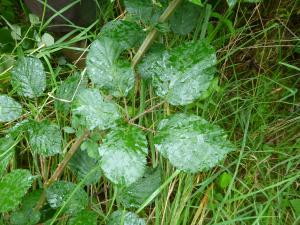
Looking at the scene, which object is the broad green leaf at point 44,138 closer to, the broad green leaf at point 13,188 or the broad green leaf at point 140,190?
the broad green leaf at point 13,188

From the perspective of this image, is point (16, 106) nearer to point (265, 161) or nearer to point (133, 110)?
point (133, 110)

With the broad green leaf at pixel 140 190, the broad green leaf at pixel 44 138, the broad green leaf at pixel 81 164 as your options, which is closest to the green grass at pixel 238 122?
the broad green leaf at pixel 140 190

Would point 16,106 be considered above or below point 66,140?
above

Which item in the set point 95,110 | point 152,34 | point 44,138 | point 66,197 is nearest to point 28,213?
point 66,197

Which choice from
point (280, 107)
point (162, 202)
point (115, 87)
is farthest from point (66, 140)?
point (280, 107)

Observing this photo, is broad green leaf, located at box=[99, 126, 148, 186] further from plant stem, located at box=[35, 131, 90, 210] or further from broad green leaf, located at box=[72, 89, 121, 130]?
plant stem, located at box=[35, 131, 90, 210]

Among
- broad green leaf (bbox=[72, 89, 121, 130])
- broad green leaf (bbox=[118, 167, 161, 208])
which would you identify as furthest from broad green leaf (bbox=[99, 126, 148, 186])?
broad green leaf (bbox=[118, 167, 161, 208])
